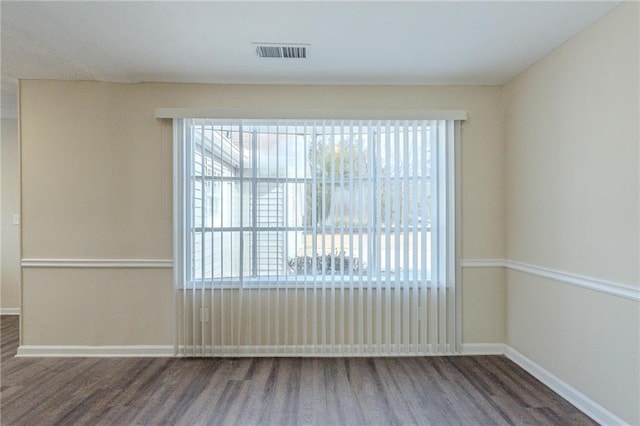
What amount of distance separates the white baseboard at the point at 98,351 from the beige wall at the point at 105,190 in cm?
5

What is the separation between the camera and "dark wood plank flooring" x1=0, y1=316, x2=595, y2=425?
2248mm

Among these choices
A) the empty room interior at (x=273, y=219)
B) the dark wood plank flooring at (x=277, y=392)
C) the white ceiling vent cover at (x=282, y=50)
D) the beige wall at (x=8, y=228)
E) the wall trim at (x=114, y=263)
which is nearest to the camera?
the dark wood plank flooring at (x=277, y=392)

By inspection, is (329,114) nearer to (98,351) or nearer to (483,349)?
(483,349)

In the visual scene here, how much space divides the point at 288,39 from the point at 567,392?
2999mm

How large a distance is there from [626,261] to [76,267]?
3983mm

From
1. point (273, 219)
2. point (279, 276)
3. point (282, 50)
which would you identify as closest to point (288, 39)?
point (282, 50)

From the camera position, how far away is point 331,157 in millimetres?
3176

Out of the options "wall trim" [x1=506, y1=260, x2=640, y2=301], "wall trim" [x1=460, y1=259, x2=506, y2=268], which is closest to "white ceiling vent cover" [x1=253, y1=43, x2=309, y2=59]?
"wall trim" [x1=460, y1=259, x2=506, y2=268]

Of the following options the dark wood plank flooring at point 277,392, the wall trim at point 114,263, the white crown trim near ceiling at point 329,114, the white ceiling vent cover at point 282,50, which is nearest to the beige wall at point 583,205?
the dark wood plank flooring at point 277,392

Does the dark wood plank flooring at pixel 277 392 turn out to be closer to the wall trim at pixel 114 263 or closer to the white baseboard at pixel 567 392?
the white baseboard at pixel 567 392

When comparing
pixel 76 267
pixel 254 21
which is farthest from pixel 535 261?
pixel 76 267

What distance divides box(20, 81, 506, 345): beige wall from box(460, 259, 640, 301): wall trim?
4.75ft

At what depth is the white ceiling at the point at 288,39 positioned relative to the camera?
6.79 ft

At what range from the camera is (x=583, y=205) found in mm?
2312
